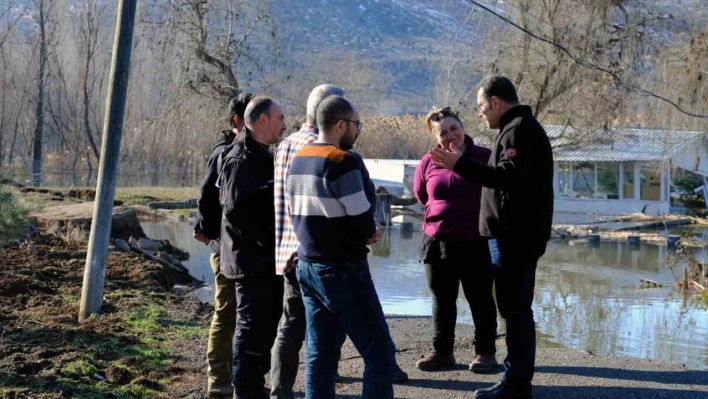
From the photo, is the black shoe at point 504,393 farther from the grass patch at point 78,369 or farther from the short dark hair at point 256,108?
the grass patch at point 78,369

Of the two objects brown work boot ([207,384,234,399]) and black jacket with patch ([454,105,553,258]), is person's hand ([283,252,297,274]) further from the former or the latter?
brown work boot ([207,384,234,399])

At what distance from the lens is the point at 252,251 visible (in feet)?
18.6

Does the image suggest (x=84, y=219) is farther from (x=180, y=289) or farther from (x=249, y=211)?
(x=249, y=211)

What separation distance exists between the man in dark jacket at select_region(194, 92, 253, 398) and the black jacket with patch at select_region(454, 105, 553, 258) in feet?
5.66

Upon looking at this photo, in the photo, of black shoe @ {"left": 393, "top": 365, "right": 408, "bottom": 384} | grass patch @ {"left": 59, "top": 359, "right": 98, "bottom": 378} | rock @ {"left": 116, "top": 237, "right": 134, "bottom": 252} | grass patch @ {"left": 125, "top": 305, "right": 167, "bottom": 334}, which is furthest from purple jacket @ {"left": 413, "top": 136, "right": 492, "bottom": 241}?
rock @ {"left": 116, "top": 237, "right": 134, "bottom": 252}

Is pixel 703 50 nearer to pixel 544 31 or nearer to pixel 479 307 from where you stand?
pixel 544 31

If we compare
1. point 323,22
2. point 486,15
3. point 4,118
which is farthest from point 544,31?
point 323,22

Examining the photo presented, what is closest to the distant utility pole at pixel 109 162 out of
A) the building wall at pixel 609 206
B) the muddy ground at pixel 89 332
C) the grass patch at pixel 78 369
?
the muddy ground at pixel 89 332

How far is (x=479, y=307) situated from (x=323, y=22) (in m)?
147

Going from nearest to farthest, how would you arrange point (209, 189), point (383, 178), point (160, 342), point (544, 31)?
point (209, 189) → point (160, 342) → point (544, 31) → point (383, 178)

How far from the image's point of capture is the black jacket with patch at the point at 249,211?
Answer: 5660 mm

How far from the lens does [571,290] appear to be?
52.2 feet

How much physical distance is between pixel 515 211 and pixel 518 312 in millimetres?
663

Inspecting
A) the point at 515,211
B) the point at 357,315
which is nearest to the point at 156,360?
the point at 357,315
